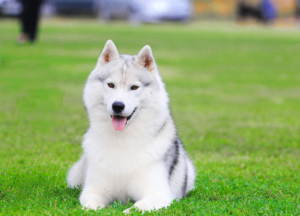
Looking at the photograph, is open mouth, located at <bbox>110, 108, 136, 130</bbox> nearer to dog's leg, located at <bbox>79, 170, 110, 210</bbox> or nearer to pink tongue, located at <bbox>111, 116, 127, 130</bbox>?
pink tongue, located at <bbox>111, 116, 127, 130</bbox>

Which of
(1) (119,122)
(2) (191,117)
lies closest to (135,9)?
(2) (191,117)

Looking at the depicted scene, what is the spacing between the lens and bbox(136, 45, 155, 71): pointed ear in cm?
498

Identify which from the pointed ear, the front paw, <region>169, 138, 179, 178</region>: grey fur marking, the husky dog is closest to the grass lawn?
the front paw

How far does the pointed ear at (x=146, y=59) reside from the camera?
4.98 metres

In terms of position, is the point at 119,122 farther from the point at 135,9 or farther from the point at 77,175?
the point at 135,9

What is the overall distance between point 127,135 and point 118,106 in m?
0.46

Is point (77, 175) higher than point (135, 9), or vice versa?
point (77, 175)

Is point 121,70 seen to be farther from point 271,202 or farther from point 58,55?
point 58,55

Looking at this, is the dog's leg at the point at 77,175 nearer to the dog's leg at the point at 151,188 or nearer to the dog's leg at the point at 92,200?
the dog's leg at the point at 92,200

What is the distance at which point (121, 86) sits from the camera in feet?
15.7

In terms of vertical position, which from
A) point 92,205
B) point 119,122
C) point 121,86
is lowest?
point 92,205

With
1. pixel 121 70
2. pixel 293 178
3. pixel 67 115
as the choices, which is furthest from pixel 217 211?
pixel 67 115

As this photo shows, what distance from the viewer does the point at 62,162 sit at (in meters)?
7.08

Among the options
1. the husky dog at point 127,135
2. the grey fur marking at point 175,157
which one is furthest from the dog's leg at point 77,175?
the grey fur marking at point 175,157
